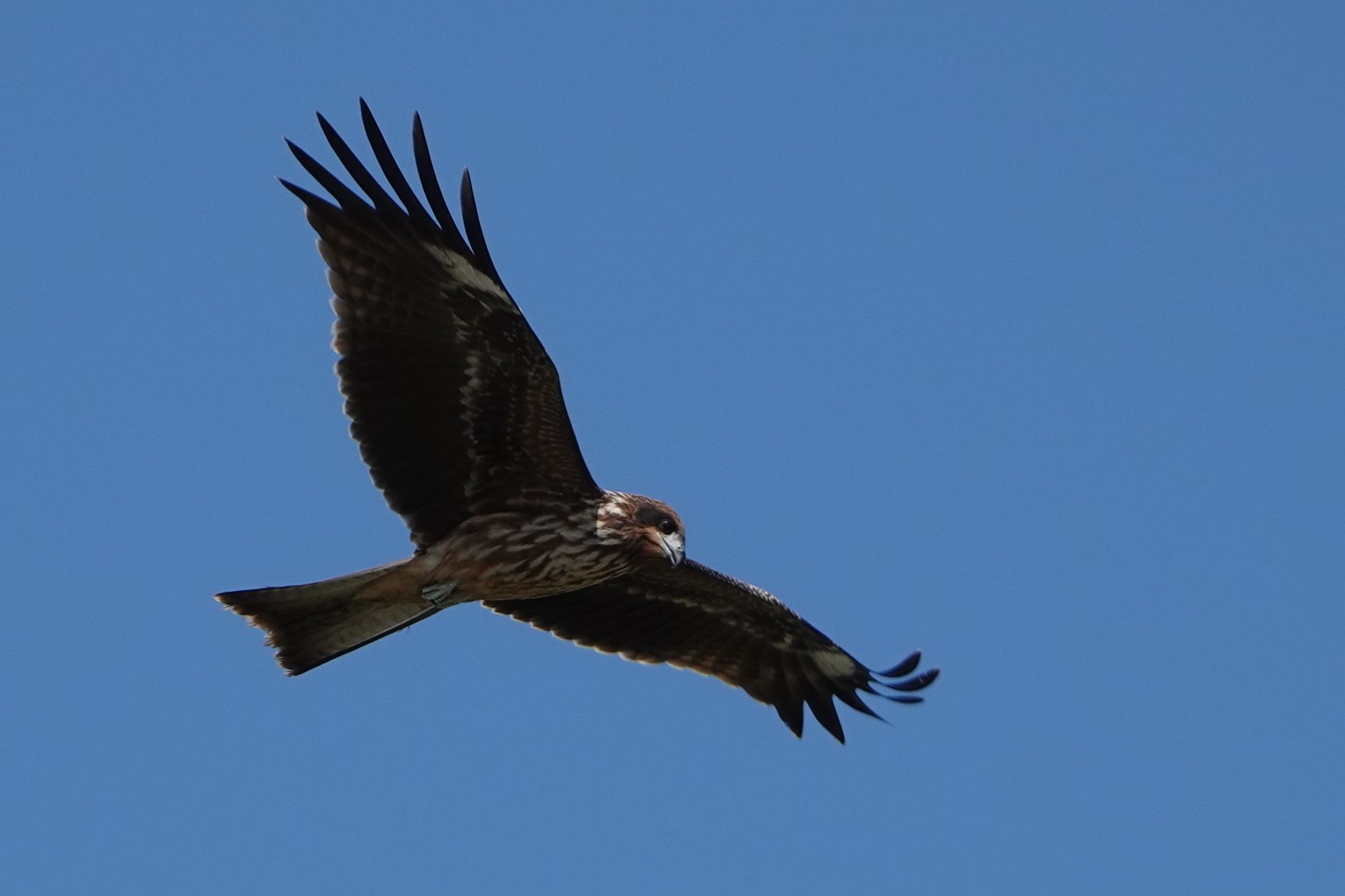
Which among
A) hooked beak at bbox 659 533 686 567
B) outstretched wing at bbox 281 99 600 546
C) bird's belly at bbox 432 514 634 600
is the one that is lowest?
bird's belly at bbox 432 514 634 600

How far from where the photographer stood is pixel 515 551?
1011cm

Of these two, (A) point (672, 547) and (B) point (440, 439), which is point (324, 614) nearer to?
(B) point (440, 439)

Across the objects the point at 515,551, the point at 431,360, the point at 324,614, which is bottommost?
the point at 324,614

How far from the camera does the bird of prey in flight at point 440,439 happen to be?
945 centimetres

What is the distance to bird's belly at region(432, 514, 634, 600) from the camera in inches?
397

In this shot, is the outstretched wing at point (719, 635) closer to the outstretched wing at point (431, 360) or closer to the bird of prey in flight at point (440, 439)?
the bird of prey in flight at point (440, 439)

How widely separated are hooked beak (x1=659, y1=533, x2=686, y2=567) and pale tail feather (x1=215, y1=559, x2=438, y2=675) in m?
1.32

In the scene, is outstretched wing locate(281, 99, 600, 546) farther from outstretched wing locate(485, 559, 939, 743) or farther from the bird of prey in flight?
outstretched wing locate(485, 559, 939, 743)

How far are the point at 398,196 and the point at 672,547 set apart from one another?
2.44 m

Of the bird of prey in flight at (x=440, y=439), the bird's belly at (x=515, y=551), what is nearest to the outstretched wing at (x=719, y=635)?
the bird of prey in flight at (x=440, y=439)

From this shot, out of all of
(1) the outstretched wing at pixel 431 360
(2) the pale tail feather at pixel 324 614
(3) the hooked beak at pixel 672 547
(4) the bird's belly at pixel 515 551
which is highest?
(1) the outstretched wing at pixel 431 360

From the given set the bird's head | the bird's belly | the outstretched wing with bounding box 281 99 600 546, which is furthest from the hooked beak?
the outstretched wing with bounding box 281 99 600 546

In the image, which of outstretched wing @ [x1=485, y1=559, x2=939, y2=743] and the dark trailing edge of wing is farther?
outstretched wing @ [x1=485, y1=559, x2=939, y2=743]

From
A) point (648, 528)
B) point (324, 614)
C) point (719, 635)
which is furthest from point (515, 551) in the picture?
point (719, 635)
